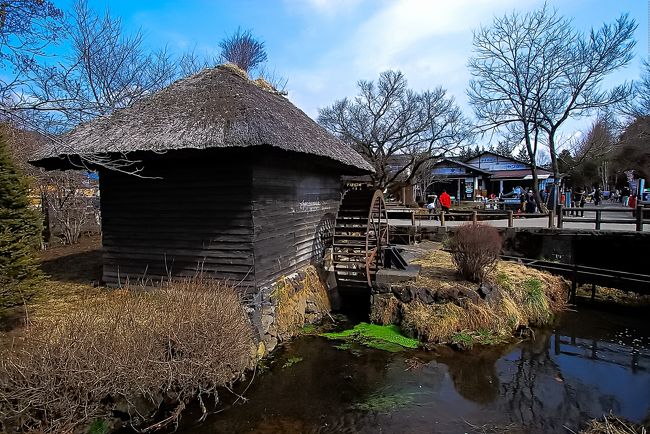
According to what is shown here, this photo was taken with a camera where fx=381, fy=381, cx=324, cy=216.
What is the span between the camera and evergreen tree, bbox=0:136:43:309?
5160 mm

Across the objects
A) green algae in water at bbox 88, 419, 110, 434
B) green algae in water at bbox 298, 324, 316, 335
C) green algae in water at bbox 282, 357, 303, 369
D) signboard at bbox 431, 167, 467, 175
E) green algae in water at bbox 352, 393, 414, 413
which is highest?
signboard at bbox 431, 167, 467, 175

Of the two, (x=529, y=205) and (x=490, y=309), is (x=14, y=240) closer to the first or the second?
(x=490, y=309)

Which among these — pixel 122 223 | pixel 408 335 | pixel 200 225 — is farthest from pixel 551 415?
pixel 122 223

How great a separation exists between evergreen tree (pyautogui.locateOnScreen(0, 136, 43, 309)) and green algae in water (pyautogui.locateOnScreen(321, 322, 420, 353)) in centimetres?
524

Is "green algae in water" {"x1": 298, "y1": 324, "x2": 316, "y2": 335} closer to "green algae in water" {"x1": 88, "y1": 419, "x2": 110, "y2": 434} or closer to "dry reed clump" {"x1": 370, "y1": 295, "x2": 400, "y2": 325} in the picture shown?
"dry reed clump" {"x1": 370, "y1": 295, "x2": 400, "y2": 325}

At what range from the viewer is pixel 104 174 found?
7969mm

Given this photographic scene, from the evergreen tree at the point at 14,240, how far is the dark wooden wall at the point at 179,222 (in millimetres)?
1778

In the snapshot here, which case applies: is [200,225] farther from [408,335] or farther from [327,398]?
[408,335]

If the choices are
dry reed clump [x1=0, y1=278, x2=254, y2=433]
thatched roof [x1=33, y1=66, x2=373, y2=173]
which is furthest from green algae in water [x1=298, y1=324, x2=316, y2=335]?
thatched roof [x1=33, y1=66, x2=373, y2=173]

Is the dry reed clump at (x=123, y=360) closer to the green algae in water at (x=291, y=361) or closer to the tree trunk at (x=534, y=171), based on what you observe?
the green algae in water at (x=291, y=361)

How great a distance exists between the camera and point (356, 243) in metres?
9.45

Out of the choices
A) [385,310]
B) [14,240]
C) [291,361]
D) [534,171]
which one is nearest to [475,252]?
[385,310]

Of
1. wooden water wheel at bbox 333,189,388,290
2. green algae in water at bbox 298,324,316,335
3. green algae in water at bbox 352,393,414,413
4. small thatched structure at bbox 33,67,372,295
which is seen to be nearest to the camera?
green algae in water at bbox 352,393,414,413

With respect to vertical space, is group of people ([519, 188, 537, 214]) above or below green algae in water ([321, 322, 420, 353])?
above
